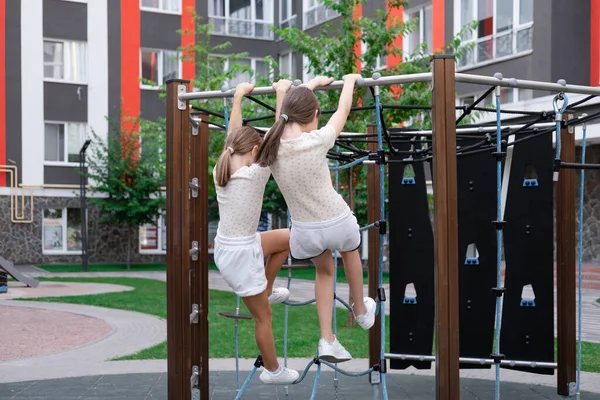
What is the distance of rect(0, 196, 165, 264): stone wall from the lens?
28594 mm

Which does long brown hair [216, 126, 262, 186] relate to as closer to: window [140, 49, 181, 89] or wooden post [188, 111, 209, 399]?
wooden post [188, 111, 209, 399]

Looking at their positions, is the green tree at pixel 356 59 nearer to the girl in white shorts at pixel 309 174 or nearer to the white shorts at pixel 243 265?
the white shorts at pixel 243 265

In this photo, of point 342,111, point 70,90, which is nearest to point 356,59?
point 342,111

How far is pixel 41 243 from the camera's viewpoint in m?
29.3

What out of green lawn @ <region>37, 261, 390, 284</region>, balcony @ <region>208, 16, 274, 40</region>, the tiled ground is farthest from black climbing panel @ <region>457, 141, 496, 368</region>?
balcony @ <region>208, 16, 274, 40</region>

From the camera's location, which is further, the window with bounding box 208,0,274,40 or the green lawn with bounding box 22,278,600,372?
the window with bounding box 208,0,274,40

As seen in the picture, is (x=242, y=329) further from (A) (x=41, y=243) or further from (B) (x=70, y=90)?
(B) (x=70, y=90)

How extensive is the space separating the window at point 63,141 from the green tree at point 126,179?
0.80 metres

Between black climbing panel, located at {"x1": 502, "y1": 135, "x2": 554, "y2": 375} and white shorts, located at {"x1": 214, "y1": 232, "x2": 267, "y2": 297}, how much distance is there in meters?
3.14

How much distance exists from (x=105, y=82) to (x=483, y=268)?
23.9m

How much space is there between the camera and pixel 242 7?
1293 inches

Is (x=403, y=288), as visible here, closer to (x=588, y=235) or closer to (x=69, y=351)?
(x=69, y=351)

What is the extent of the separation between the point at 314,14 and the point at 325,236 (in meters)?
26.7

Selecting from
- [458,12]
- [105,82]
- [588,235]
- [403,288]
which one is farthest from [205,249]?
[105,82]
